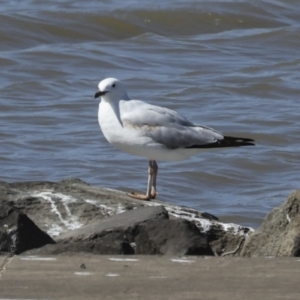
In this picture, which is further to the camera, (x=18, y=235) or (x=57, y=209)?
(x=57, y=209)

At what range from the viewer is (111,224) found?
552cm

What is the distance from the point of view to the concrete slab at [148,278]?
412 centimetres

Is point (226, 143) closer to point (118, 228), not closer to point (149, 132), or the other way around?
point (149, 132)

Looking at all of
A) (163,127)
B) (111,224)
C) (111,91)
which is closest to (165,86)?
(111,91)

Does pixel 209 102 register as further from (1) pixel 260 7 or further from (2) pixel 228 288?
(2) pixel 228 288

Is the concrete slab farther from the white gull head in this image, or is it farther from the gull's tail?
the white gull head

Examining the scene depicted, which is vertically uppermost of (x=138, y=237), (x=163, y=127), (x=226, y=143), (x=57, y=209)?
(x=163, y=127)

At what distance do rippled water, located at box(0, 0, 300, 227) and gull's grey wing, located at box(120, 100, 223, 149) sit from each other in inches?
77.8

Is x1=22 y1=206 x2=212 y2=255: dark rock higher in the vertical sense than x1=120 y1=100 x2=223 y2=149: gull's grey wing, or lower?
lower

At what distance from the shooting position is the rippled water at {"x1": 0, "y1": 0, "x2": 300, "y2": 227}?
1027 centimetres

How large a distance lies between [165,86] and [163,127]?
24.0 ft

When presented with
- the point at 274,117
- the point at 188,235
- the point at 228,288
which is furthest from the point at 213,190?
the point at 228,288

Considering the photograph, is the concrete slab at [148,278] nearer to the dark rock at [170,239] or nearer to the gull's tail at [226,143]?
the dark rock at [170,239]

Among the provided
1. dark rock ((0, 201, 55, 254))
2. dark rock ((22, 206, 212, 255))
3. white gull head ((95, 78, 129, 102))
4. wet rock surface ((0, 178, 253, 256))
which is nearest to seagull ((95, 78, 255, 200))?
white gull head ((95, 78, 129, 102))
